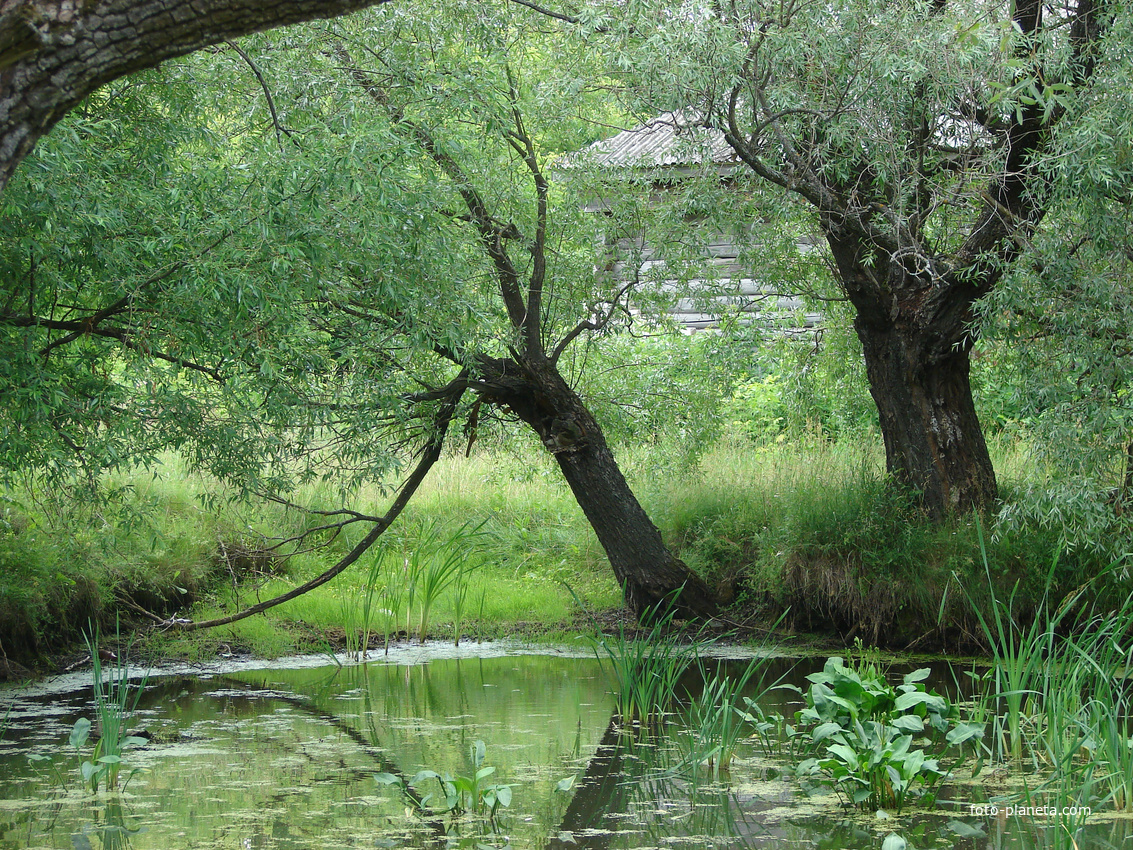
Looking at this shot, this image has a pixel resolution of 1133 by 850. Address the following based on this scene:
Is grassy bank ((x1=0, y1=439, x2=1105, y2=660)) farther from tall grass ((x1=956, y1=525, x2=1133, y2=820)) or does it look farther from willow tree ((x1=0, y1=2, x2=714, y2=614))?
tall grass ((x1=956, y1=525, x2=1133, y2=820))

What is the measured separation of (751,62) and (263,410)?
369cm

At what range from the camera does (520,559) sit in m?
10.2

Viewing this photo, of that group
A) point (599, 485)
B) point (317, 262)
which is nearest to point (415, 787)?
point (317, 262)

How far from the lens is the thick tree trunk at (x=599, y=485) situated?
7.97 metres

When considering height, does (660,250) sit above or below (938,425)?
above

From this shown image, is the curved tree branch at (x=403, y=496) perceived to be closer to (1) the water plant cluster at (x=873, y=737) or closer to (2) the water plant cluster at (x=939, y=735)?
(2) the water plant cluster at (x=939, y=735)

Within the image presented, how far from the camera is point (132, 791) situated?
4.50m

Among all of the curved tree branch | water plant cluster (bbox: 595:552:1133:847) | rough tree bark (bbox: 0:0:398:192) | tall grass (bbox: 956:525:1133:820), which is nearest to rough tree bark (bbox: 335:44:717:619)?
the curved tree branch

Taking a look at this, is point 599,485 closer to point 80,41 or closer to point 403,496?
point 403,496

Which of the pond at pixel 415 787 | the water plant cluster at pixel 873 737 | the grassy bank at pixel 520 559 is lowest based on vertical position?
the pond at pixel 415 787

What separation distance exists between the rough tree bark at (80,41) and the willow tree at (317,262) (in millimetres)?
1834

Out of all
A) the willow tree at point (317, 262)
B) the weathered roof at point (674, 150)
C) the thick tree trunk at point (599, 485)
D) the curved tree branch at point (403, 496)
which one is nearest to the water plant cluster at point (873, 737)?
the willow tree at point (317, 262)

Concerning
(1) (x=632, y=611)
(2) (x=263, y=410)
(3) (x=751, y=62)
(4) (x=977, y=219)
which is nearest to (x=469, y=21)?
(3) (x=751, y=62)

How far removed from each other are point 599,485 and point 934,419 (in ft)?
8.10
